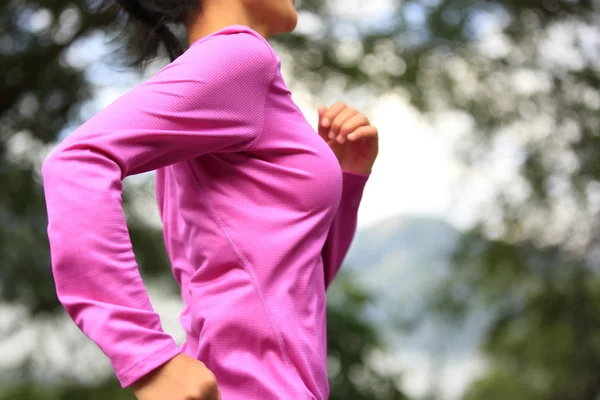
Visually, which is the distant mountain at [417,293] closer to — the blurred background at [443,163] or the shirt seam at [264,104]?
the blurred background at [443,163]

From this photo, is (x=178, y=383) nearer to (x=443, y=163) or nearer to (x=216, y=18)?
(x=216, y=18)

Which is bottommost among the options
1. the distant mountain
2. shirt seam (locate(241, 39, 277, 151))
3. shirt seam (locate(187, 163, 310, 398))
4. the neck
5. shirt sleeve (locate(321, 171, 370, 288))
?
the distant mountain

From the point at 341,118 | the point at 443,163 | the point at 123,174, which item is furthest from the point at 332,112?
the point at 443,163

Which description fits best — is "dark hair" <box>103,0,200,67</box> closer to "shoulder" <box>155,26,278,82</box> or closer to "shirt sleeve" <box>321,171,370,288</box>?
"shoulder" <box>155,26,278,82</box>

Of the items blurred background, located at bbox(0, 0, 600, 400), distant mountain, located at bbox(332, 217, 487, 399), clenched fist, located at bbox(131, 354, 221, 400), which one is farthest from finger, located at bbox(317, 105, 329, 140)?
distant mountain, located at bbox(332, 217, 487, 399)

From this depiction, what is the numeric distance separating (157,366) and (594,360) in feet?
10.5

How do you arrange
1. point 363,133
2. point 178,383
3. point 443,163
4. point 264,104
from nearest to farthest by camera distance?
point 178,383 → point 264,104 → point 363,133 → point 443,163

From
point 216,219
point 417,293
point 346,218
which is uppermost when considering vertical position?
point 216,219

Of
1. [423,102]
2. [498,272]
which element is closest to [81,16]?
[423,102]

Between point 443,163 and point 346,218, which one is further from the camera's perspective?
point 443,163

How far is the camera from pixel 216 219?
571mm

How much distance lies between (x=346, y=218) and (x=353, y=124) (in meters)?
0.09

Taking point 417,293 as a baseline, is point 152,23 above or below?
above

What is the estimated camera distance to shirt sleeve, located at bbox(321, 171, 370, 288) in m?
0.71
